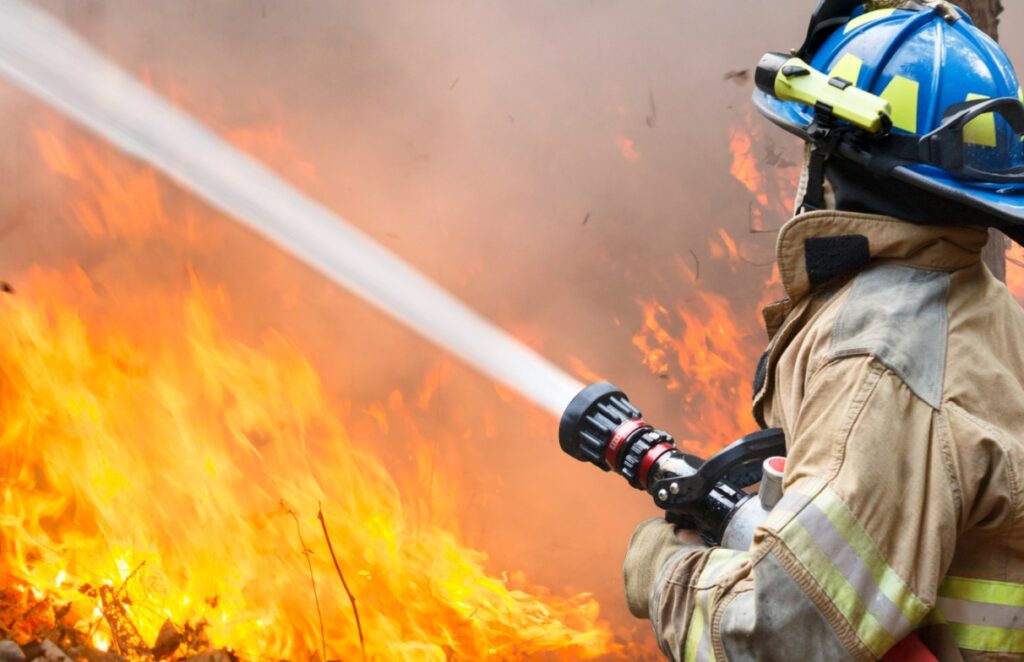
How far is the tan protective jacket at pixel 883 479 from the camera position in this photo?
160cm

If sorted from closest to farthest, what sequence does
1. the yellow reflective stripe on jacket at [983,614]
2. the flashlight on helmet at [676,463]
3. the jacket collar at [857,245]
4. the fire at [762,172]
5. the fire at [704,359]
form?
1. the yellow reflective stripe on jacket at [983,614]
2. the jacket collar at [857,245]
3. the flashlight on helmet at [676,463]
4. the fire at [704,359]
5. the fire at [762,172]

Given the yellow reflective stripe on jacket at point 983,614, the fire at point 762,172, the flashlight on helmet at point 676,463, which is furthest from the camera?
the fire at point 762,172

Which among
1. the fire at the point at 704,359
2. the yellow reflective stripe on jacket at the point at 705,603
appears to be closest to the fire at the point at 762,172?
the fire at the point at 704,359

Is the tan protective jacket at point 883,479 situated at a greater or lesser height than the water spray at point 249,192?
greater

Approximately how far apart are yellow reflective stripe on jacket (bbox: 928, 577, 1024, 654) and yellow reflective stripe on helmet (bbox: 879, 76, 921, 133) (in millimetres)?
894

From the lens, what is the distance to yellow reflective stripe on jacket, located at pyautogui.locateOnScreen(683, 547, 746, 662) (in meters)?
1.78

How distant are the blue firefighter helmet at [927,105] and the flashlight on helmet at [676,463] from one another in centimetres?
62

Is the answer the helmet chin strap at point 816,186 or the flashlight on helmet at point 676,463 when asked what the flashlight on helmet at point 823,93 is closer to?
the helmet chin strap at point 816,186

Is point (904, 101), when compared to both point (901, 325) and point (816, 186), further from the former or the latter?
point (901, 325)

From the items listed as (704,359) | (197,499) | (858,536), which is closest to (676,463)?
(858,536)

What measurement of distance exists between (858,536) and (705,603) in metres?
0.35

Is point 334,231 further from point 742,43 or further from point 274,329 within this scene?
point 742,43

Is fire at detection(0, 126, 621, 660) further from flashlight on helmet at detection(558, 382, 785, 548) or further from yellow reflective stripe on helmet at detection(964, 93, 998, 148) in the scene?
yellow reflective stripe on helmet at detection(964, 93, 998, 148)

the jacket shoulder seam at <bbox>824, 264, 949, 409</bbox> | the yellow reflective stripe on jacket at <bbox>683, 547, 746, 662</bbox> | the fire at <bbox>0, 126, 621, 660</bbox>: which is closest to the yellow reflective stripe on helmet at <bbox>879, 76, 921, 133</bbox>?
the jacket shoulder seam at <bbox>824, 264, 949, 409</bbox>
